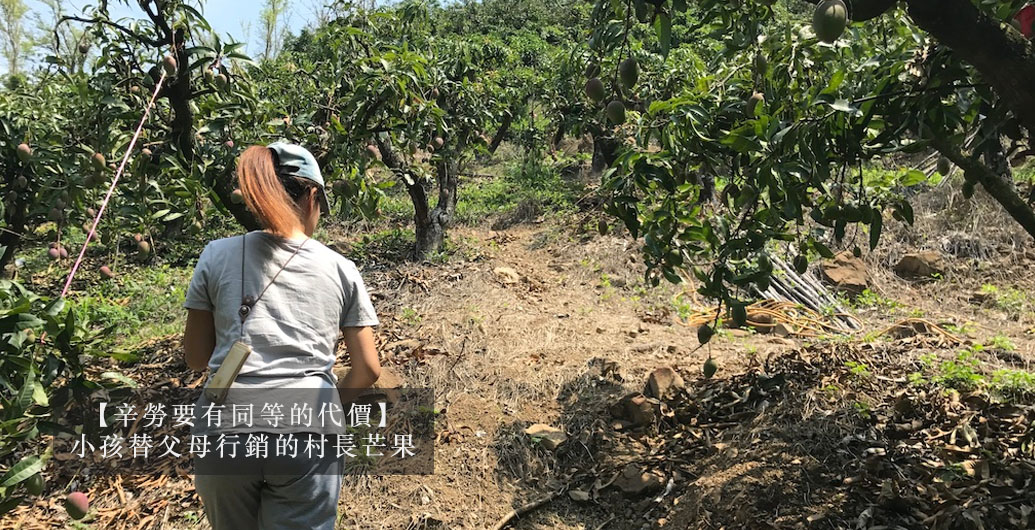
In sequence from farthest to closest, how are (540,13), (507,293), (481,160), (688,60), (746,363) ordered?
(540,13), (481,160), (688,60), (507,293), (746,363)

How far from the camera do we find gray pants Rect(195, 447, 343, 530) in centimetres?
142

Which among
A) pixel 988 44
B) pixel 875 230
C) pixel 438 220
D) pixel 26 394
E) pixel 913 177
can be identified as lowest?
pixel 438 220

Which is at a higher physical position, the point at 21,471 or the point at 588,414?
the point at 21,471

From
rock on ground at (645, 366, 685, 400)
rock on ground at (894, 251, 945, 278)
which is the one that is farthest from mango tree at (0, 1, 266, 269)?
rock on ground at (894, 251, 945, 278)

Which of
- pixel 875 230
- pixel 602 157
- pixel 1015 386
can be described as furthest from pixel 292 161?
pixel 602 157

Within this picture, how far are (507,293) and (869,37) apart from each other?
299cm

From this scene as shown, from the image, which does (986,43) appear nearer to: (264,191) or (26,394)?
(264,191)

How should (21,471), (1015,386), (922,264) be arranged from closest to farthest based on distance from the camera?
(21,471), (1015,386), (922,264)

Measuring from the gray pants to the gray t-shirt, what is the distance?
19 centimetres

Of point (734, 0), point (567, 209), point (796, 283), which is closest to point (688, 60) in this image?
point (567, 209)

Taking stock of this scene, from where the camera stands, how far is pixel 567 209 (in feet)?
24.3

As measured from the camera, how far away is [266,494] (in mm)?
1465

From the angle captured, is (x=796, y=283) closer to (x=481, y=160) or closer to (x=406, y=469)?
(x=406, y=469)

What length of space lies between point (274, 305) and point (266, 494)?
0.42 m
